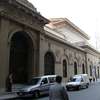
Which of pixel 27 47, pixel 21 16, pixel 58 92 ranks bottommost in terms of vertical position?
pixel 58 92

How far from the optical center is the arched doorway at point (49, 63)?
2942 centimetres

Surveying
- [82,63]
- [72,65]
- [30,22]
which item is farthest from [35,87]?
[82,63]

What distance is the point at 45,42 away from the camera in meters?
28.4

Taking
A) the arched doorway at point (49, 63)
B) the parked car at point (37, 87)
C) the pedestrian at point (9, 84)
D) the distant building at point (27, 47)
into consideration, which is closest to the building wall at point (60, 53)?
the distant building at point (27, 47)

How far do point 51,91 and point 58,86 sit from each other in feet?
0.85

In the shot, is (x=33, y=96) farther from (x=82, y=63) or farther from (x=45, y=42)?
(x=82, y=63)

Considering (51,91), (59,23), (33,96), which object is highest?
(59,23)

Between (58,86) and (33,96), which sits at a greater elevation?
(58,86)

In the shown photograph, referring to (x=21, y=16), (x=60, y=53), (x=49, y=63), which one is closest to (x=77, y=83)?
(x=49, y=63)

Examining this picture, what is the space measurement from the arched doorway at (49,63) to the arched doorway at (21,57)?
4090mm

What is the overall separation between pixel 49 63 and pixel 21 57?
5.88m

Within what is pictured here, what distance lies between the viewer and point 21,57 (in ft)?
83.5

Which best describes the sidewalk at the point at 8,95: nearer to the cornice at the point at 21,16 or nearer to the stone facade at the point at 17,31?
the stone facade at the point at 17,31

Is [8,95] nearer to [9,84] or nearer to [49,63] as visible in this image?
[9,84]
